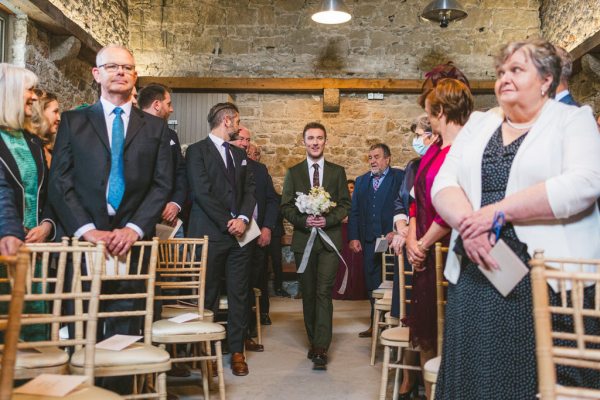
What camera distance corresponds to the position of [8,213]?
2787 mm

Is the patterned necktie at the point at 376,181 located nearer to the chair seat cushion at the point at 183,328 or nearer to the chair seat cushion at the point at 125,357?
the chair seat cushion at the point at 183,328

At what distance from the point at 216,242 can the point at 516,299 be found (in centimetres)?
273

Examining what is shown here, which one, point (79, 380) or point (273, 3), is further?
point (273, 3)

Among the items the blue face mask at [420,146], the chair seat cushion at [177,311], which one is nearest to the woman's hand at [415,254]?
the blue face mask at [420,146]

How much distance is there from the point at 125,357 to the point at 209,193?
2.05 metres

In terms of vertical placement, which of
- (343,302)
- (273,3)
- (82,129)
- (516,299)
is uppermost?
(273,3)

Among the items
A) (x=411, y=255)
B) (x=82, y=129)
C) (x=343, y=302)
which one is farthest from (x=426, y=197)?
(x=343, y=302)

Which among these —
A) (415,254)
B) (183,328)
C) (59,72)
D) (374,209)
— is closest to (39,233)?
(183,328)

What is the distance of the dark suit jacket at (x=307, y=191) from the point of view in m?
4.69

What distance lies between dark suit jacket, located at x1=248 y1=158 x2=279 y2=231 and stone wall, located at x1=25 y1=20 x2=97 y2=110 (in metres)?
2.28

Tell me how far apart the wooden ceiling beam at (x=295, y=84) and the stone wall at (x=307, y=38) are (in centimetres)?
26

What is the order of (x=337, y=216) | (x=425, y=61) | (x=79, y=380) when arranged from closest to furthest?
(x=79, y=380), (x=337, y=216), (x=425, y=61)

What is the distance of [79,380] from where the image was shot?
1832mm

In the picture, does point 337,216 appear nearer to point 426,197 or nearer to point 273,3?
point 426,197
